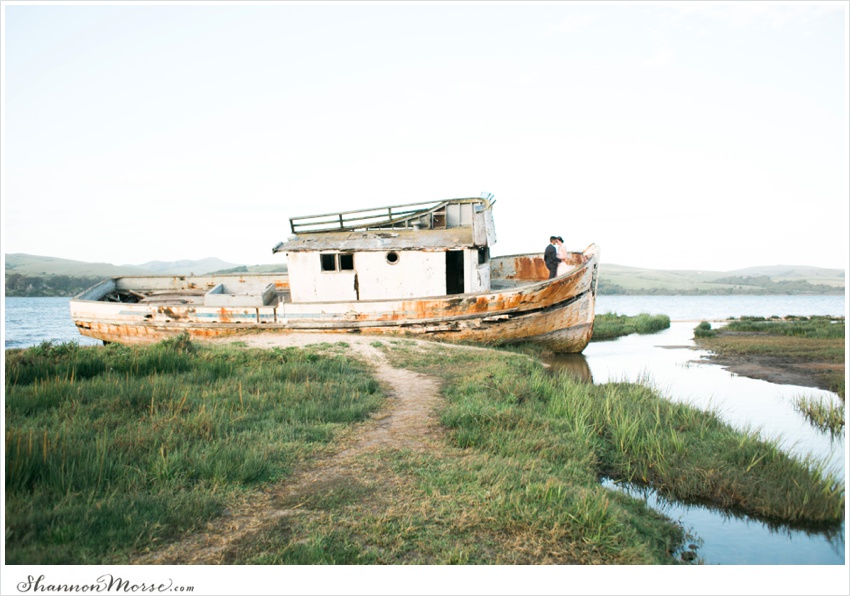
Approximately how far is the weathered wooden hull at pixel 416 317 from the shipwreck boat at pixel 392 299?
0.10ft

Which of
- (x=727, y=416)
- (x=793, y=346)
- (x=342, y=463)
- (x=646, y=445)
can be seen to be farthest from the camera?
(x=793, y=346)

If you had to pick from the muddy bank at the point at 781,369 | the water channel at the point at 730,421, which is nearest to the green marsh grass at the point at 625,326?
the water channel at the point at 730,421

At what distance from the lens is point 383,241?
15289mm

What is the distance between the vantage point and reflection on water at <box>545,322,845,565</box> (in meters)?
4.23

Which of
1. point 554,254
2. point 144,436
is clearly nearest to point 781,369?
→ point 554,254

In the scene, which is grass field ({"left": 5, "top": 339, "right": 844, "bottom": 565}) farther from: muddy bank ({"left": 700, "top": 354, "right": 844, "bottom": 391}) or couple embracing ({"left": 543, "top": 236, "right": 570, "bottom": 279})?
couple embracing ({"left": 543, "top": 236, "right": 570, "bottom": 279})

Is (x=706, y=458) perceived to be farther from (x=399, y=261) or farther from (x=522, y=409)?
(x=399, y=261)

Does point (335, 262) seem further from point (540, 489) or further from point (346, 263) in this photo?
point (540, 489)

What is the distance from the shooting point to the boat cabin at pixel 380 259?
49.1ft

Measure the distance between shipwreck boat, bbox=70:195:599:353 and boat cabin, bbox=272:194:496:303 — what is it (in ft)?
0.10

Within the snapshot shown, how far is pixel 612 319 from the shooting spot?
26.5 metres

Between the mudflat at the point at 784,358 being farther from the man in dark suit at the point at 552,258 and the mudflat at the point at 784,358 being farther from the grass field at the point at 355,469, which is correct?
the grass field at the point at 355,469

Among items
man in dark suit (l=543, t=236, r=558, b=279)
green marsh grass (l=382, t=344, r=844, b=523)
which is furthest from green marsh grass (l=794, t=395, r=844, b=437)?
man in dark suit (l=543, t=236, r=558, b=279)

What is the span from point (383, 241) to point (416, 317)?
8.54 feet
